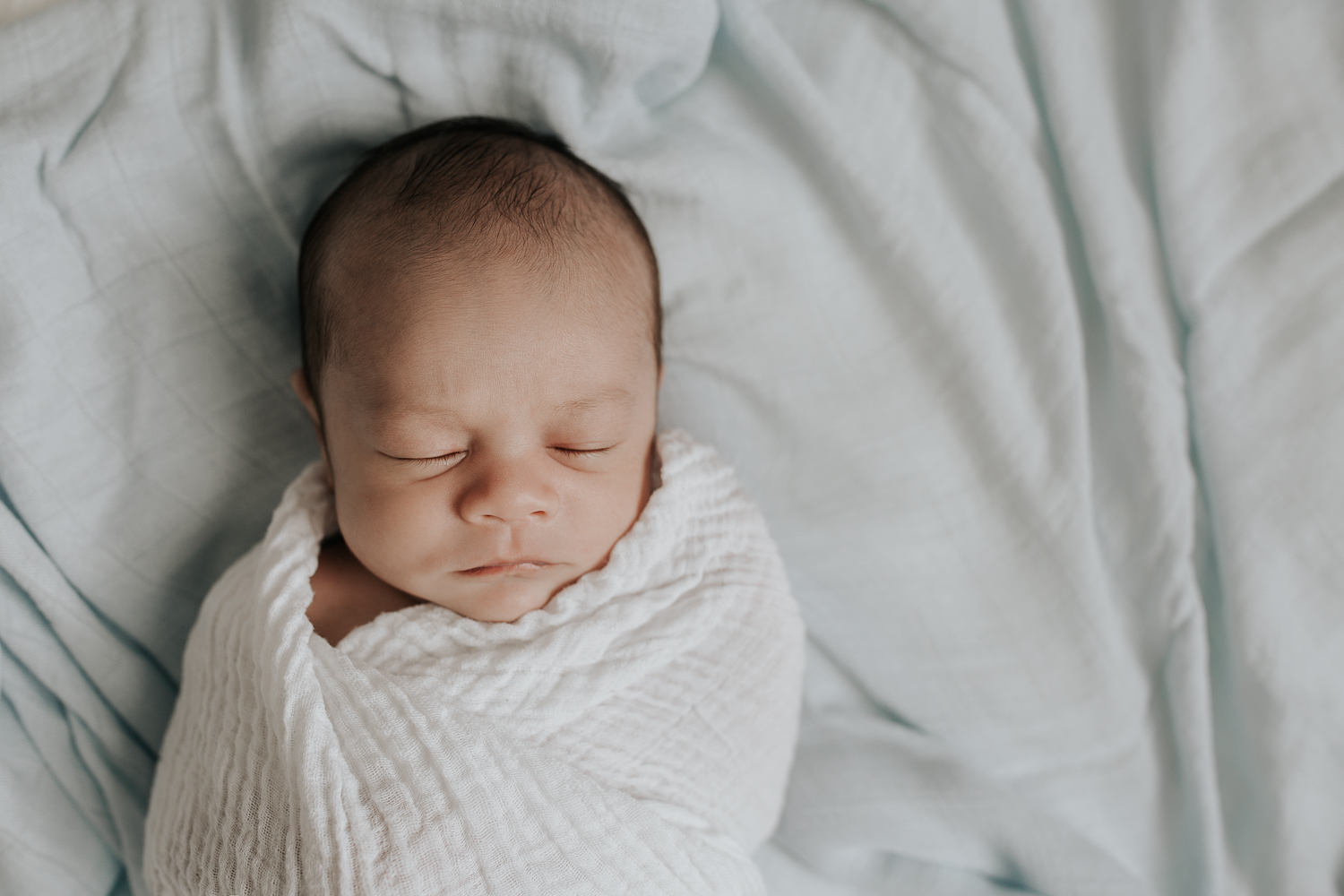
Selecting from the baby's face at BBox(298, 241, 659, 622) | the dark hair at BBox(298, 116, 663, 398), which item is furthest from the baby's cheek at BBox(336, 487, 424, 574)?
the dark hair at BBox(298, 116, 663, 398)

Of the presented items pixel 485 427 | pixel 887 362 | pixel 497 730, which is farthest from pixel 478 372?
pixel 887 362

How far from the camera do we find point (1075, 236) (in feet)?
3.68

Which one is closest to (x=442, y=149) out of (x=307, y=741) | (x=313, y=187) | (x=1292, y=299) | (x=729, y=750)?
(x=313, y=187)

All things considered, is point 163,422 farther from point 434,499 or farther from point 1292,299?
point 1292,299

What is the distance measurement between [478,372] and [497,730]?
357mm

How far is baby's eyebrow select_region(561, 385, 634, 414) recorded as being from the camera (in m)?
0.89

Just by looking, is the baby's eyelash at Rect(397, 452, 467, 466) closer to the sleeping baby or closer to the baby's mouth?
the sleeping baby

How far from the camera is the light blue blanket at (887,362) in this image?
3.39 feet

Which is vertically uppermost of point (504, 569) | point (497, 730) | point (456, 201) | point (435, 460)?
point (456, 201)

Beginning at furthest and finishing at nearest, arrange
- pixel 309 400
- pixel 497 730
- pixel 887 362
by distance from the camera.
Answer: pixel 887 362, pixel 309 400, pixel 497 730

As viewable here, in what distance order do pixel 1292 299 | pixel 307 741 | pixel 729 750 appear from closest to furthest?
pixel 307 741 → pixel 729 750 → pixel 1292 299

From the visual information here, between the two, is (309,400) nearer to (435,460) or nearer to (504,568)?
(435,460)

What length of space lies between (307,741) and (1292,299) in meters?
1.25

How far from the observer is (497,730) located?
83cm
